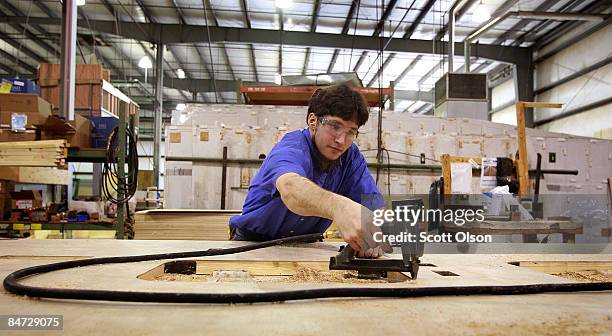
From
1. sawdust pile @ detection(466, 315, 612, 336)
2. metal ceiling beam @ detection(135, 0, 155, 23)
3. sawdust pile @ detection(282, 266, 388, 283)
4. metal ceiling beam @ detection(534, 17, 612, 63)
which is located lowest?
sawdust pile @ detection(282, 266, 388, 283)

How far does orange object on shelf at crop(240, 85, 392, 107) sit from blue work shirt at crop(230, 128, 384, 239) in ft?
15.8

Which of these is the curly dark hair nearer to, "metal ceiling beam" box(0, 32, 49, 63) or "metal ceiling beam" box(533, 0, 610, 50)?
"metal ceiling beam" box(533, 0, 610, 50)

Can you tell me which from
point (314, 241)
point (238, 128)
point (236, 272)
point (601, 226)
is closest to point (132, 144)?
point (238, 128)

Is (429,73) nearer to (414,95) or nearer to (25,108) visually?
(414,95)

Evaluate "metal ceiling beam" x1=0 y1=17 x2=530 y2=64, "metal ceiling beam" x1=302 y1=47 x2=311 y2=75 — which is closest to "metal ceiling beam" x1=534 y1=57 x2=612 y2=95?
"metal ceiling beam" x1=0 y1=17 x2=530 y2=64

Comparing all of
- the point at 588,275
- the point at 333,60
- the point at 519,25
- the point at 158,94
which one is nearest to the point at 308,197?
the point at 588,275

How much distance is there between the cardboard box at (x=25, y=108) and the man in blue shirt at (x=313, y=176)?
153 inches

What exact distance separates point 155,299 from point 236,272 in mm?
674

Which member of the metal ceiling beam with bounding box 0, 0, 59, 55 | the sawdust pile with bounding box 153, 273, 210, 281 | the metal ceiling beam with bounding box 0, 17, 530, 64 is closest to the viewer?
the sawdust pile with bounding box 153, 273, 210, 281

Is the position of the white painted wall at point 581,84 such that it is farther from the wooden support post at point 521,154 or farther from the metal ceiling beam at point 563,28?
the wooden support post at point 521,154

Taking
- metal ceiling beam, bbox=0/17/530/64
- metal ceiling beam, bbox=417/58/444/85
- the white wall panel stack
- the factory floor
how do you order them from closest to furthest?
the factory floor, the white wall panel stack, metal ceiling beam, bbox=0/17/530/64, metal ceiling beam, bbox=417/58/444/85

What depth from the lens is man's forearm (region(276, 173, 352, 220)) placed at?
142 centimetres

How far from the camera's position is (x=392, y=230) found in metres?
1.29

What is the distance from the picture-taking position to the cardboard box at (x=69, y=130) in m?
4.92
